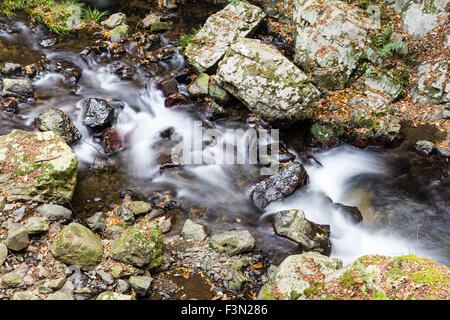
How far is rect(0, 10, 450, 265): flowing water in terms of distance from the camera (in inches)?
242

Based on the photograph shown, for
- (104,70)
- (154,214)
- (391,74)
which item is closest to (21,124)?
(104,70)

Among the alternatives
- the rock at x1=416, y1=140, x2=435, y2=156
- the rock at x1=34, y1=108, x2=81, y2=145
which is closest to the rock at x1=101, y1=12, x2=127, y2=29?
the rock at x1=34, y1=108, x2=81, y2=145

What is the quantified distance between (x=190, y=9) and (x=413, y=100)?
31.5 feet

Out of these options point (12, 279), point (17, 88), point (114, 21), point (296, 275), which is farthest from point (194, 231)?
point (114, 21)

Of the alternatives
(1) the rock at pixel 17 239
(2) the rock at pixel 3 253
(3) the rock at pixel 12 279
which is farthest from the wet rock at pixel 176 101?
(3) the rock at pixel 12 279

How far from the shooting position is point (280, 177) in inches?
272

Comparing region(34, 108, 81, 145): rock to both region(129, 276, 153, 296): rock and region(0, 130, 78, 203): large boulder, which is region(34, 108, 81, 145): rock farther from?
region(129, 276, 153, 296): rock

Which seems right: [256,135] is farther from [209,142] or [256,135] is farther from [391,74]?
[391,74]

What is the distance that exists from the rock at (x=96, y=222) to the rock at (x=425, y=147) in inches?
331

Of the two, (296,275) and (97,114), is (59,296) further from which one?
(97,114)

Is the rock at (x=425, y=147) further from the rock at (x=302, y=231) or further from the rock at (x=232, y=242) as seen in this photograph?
the rock at (x=232, y=242)

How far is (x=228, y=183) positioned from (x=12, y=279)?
4678mm

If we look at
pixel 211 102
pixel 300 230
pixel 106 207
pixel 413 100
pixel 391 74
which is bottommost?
pixel 106 207

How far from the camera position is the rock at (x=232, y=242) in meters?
5.33
